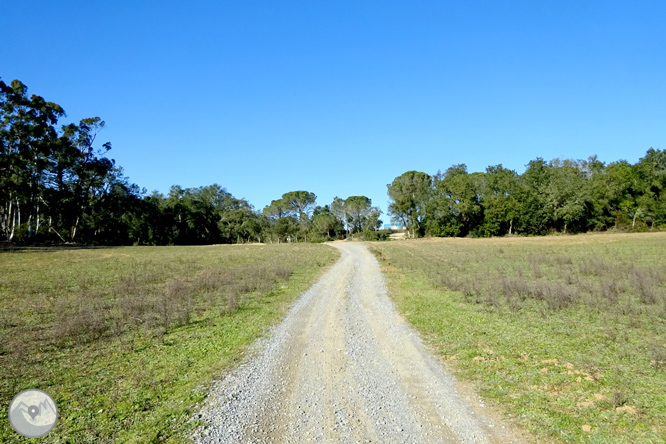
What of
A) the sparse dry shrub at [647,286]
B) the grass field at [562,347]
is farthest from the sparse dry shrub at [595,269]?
the grass field at [562,347]

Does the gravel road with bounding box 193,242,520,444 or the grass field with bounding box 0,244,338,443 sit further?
the grass field with bounding box 0,244,338,443

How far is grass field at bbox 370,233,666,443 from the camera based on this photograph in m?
5.74

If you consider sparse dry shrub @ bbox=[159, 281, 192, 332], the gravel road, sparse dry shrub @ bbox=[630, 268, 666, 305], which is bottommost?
the gravel road

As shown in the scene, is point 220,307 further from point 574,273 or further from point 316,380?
point 574,273

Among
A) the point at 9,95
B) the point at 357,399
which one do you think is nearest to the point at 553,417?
the point at 357,399

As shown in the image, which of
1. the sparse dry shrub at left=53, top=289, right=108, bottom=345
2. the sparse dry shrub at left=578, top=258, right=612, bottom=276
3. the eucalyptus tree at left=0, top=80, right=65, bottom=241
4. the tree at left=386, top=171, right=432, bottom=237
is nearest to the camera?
the sparse dry shrub at left=53, top=289, right=108, bottom=345

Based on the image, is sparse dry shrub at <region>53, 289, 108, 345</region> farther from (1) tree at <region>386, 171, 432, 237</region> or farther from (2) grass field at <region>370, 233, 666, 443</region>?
(1) tree at <region>386, 171, 432, 237</region>

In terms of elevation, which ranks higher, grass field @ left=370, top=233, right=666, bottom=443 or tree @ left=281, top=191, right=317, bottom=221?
tree @ left=281, top=191, right=317, bottom=221

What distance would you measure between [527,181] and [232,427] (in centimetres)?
9528

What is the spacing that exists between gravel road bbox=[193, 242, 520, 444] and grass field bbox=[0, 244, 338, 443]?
76 cm

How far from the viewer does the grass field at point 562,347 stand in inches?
226

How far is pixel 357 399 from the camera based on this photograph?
6.65 m

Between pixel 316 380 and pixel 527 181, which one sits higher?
pixel 527 181

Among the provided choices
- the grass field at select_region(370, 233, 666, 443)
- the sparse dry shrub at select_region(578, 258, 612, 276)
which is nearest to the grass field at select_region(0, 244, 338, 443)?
the grass field at select_region(370, 233, 666, 443)
